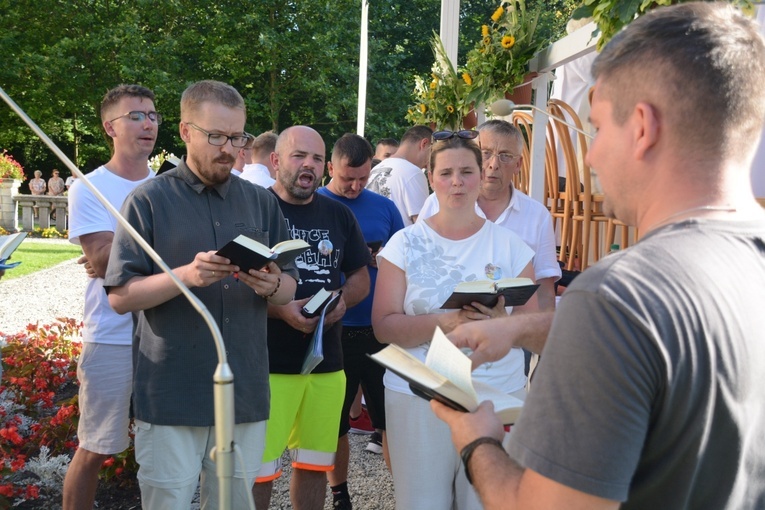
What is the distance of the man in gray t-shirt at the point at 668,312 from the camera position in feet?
4.33

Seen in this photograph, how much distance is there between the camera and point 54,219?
2648 centimetres

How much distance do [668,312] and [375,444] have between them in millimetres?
5047

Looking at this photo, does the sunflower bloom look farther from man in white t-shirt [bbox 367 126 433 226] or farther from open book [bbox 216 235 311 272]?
open book [bbox 216 235 311 272]

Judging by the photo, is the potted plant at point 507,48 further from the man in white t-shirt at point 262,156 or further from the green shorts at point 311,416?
the green shorts at point 311,416

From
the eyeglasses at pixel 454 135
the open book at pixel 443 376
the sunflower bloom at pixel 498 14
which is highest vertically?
the sunflower bloom at pixel 498 14

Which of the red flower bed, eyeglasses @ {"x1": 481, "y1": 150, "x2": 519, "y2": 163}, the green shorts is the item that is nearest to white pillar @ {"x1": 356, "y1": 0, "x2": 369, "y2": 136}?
the red flower bed

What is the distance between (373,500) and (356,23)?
26004 millimetres

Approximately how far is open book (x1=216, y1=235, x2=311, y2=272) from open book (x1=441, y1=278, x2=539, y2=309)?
2.27ft

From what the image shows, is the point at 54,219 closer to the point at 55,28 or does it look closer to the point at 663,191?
the point at 55,28

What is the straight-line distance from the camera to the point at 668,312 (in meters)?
1.32

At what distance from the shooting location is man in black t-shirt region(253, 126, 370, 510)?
435cm

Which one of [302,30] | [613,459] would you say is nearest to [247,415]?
[613,459]

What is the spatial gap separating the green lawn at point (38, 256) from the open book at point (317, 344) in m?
12.1

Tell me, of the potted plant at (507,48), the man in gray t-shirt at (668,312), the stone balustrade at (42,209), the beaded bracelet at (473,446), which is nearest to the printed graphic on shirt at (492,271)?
the beaded bracelet at (473,446)
